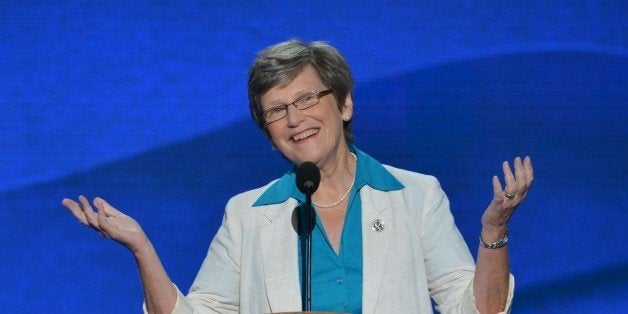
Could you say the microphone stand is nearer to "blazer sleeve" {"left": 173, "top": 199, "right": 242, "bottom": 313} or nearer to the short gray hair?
"blazer sleeve" {"left": 173, "top": 199, "right": 242, "bottom": 313}

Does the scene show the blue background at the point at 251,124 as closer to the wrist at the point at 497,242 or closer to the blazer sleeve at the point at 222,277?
the blazer sleeve at the point at 222,277

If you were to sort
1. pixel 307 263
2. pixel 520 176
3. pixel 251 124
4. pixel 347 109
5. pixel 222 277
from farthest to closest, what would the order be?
pixel 251 124, pixel 347 109, pixel 222 277, pixel 307 263, pixel 520 176

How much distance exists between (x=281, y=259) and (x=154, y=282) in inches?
12.7

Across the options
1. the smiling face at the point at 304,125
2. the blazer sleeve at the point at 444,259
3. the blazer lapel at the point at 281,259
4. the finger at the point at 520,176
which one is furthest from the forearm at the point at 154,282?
the finger at the point at 520,176

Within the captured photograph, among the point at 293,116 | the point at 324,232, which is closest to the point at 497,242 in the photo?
the point at 324,232

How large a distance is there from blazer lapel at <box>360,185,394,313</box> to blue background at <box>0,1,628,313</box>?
0.84 metres

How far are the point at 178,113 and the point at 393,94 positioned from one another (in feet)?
2.30

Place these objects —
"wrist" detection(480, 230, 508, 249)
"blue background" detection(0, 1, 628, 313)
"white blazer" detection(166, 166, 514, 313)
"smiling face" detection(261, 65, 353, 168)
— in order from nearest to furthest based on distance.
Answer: "wrist" detection(480, 230, 508, 249) < "white blazer" detection(166, 166, 514, 313) < "smiling face" detection(261, 65, 353, 168) < "blue background" detection(0, 1, 628, 313)

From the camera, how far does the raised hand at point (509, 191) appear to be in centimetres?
232

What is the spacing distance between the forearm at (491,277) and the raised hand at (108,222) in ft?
2.53

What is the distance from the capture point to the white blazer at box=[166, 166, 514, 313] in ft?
8.74

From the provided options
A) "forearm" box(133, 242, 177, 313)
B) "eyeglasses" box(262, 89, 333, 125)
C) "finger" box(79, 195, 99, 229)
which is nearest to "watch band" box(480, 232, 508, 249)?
"eyeglasses" box(262, 89, 333, 125)

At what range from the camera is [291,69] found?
2785mm

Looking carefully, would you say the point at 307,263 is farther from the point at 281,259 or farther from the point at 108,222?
the point at 108,222
